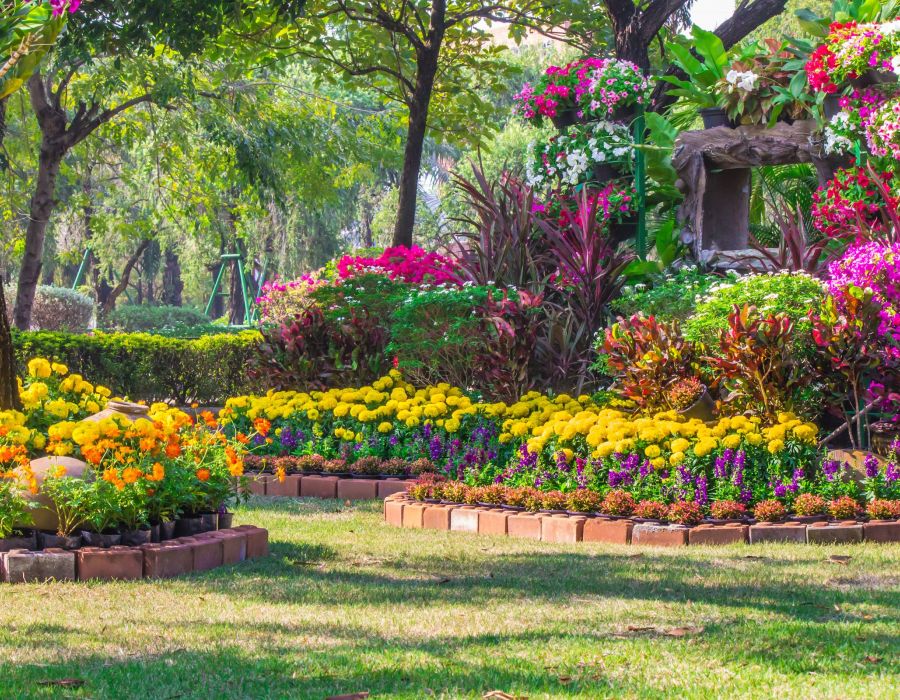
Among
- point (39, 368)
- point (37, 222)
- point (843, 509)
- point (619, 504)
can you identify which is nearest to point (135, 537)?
point (39, 368)

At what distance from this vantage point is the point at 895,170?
393 inches

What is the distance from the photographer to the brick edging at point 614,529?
6699 millimetres

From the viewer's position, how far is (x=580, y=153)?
12.3 metres

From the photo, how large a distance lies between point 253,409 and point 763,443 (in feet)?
15.4

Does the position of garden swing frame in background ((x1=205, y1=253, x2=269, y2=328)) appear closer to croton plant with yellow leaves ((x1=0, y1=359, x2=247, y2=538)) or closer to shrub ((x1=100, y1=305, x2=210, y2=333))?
shrub ((x1=100, y1=305, x2=210, y2=333))

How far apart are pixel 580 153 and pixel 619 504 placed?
600 centimetres

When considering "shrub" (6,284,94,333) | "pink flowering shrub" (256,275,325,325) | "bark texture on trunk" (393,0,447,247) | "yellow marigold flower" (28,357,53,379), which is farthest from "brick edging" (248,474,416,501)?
"shrub" (6,284,94,333)

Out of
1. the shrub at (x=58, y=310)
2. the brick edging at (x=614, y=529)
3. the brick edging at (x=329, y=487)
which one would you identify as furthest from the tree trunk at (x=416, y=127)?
the shrub at (x=58, y=310)

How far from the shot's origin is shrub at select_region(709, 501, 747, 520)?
695 cm

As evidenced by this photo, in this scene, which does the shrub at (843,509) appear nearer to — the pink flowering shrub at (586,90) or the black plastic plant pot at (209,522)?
the black plastic plant pot at (209,522)

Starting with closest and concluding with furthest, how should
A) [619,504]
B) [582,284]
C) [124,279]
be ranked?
[619,504], [582,284], [124,279]

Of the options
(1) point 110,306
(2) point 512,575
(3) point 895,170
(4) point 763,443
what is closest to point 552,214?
(3) point 895,170

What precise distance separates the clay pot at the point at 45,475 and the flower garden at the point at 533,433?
2 centimetres

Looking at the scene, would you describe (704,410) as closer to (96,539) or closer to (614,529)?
(614,529)
